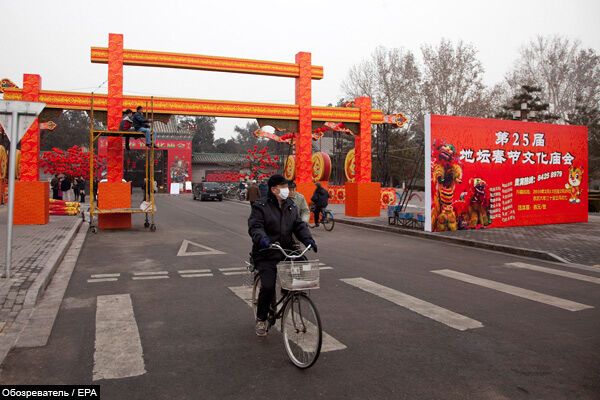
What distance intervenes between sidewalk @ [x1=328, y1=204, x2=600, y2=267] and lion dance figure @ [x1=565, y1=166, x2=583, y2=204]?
3.78 ft

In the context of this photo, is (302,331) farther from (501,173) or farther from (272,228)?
(501,173)

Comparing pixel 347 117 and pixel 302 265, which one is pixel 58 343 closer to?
pixel 302 265

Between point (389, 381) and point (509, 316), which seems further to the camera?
point (509, 316)

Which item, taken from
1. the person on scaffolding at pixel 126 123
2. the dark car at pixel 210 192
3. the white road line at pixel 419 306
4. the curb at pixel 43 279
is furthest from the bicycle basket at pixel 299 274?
the dark car at pixel 210 192

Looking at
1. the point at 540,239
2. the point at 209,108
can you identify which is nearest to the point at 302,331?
the point at 540,239

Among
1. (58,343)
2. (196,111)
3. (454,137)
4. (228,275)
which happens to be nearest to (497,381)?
(58,343)

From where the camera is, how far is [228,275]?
835 centimetres

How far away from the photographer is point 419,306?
6.26 m

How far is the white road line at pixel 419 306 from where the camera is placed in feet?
18.1

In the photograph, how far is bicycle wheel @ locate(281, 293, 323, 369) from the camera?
4.04 metres

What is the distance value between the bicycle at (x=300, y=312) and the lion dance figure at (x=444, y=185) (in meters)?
11.2

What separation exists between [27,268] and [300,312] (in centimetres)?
613

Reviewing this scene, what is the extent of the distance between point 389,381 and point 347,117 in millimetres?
18034

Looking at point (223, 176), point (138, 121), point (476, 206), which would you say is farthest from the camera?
point (223, 176)
